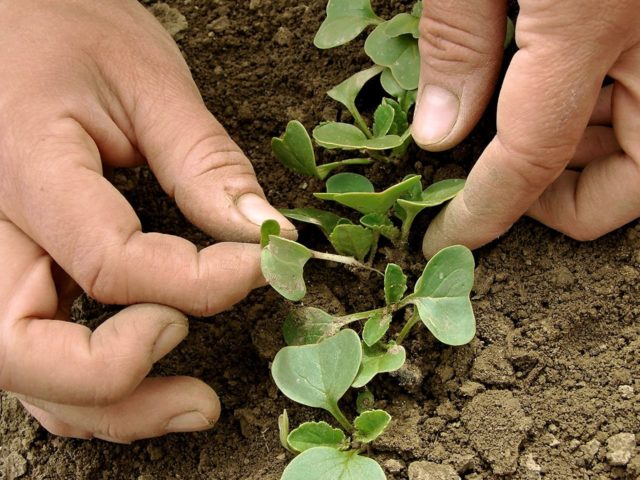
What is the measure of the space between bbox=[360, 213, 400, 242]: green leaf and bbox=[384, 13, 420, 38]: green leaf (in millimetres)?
367

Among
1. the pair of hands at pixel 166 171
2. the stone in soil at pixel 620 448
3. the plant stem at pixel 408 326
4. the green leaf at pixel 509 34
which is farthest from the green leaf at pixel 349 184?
the stone in soil at pixel 620 448

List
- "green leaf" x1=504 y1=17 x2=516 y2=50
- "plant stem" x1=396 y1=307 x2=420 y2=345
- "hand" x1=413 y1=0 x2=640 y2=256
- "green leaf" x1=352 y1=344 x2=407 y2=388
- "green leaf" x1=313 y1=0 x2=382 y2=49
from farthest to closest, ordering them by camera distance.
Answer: "green leaf" x1=313 y1=0 x2=382 y2=49 → "green leaf" x1=504 y1=17 x2=516 y2=50 → "plant stem" x1=396 y1=307 x2=420 y2=345 → "green leaf" x1=352 y1=344 x2=407 y2=388 → "hand" x1=413 y1=0 x2=640 y2=256

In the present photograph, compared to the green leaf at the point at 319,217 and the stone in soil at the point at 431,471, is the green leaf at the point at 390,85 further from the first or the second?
the stone in soil at the point at 431,471

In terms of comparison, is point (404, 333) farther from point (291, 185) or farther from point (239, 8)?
point (239, 8)

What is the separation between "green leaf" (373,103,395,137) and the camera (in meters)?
1.46

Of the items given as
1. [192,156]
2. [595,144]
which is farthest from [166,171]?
[595,144]

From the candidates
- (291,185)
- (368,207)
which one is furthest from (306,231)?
(368,207)

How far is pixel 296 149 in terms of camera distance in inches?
56.6

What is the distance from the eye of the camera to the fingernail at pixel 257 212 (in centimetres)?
125

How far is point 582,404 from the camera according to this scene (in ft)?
4.10

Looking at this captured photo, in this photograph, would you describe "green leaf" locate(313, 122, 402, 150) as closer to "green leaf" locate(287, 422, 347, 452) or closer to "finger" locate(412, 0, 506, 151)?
"finger" locate(412, 0, 506, 151)

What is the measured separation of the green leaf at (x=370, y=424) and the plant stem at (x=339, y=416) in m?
0.04

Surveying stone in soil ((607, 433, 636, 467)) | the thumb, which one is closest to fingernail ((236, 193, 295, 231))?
the thumb

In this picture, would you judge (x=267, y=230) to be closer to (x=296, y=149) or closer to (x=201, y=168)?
(x=201, y=168)
